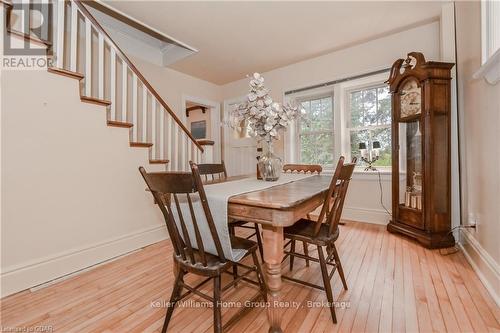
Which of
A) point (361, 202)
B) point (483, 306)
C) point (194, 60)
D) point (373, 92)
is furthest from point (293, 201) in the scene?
point (194, 60)

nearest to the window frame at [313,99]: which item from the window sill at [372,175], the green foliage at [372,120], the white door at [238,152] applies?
the green foliage at [372,120]

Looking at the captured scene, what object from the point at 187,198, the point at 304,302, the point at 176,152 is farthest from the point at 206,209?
the point at 176,152

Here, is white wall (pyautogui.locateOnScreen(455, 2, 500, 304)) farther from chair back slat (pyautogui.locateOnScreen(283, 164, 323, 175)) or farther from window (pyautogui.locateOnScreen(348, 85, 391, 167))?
chair back slat (pyautogui.locateOnScreen(283, 164, 323, 175))

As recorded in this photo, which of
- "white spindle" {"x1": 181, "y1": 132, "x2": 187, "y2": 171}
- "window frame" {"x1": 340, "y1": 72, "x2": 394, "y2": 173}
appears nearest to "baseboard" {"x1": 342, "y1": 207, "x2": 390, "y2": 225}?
"window frame" {"x1": 340, "y1": 72, "x2": 394, "y2": 173}

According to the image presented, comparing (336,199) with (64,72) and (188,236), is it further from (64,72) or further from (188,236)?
(64,72)

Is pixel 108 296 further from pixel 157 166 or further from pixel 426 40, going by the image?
pixel 426 40

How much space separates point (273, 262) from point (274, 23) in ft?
8.66

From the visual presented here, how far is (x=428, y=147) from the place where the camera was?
2.30m

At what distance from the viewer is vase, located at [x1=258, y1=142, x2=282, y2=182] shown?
1.82 m

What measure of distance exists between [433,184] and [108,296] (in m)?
3.03

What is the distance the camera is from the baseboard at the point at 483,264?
1.46 meters

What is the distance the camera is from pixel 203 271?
112 cm

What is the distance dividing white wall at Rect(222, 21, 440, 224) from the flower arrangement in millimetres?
1996

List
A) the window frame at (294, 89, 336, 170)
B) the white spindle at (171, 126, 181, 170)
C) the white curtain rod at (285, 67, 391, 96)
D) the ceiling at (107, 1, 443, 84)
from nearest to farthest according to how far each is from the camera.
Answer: the ceiling at (107, 1, 443, 84)
the white spindle at (171, 126, 181, 170)
the white curtain rod at (285, 67, 391, 96)
the window frame at (294, 89, 336, 170)
